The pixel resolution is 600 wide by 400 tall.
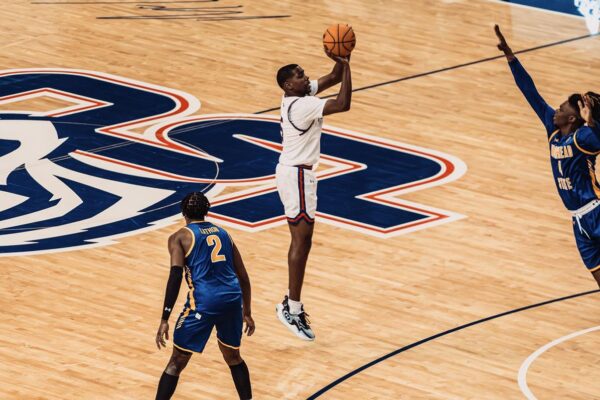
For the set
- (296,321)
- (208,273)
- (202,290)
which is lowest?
(296,321)

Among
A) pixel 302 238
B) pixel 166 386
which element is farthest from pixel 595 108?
pixel 166 386

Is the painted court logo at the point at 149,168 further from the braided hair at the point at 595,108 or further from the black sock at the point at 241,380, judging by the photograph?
the black sock at the point at 241,380

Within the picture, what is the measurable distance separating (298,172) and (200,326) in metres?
2.49

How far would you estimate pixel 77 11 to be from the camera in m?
23.1

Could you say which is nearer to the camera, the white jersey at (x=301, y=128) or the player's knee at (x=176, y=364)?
the player's knee at (x=176, y=364)

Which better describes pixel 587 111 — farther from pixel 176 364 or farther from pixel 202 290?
pixel 176 364

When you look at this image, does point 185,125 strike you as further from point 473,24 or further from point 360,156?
point 473,24

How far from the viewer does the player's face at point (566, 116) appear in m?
11.4

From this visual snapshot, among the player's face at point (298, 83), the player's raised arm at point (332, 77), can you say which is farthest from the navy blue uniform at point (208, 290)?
the player's raised arm at point (332, 77)

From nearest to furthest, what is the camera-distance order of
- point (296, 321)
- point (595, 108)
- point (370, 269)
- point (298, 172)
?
point (595, 108)
point (298, 172)
point (296, 321)
point (370, 269)

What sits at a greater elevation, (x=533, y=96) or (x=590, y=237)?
(x=533, y=96)

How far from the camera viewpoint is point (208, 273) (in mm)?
9516

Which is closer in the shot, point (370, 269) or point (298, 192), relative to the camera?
point (298, 192)

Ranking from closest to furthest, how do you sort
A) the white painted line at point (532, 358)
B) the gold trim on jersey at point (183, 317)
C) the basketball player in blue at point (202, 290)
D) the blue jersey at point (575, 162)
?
the basketball player in blue at point (202, 290) → the gold trim on jersey at point (183, 317) → the white painted line at point (532, 358) → the blue jersey at point (575, 162)
